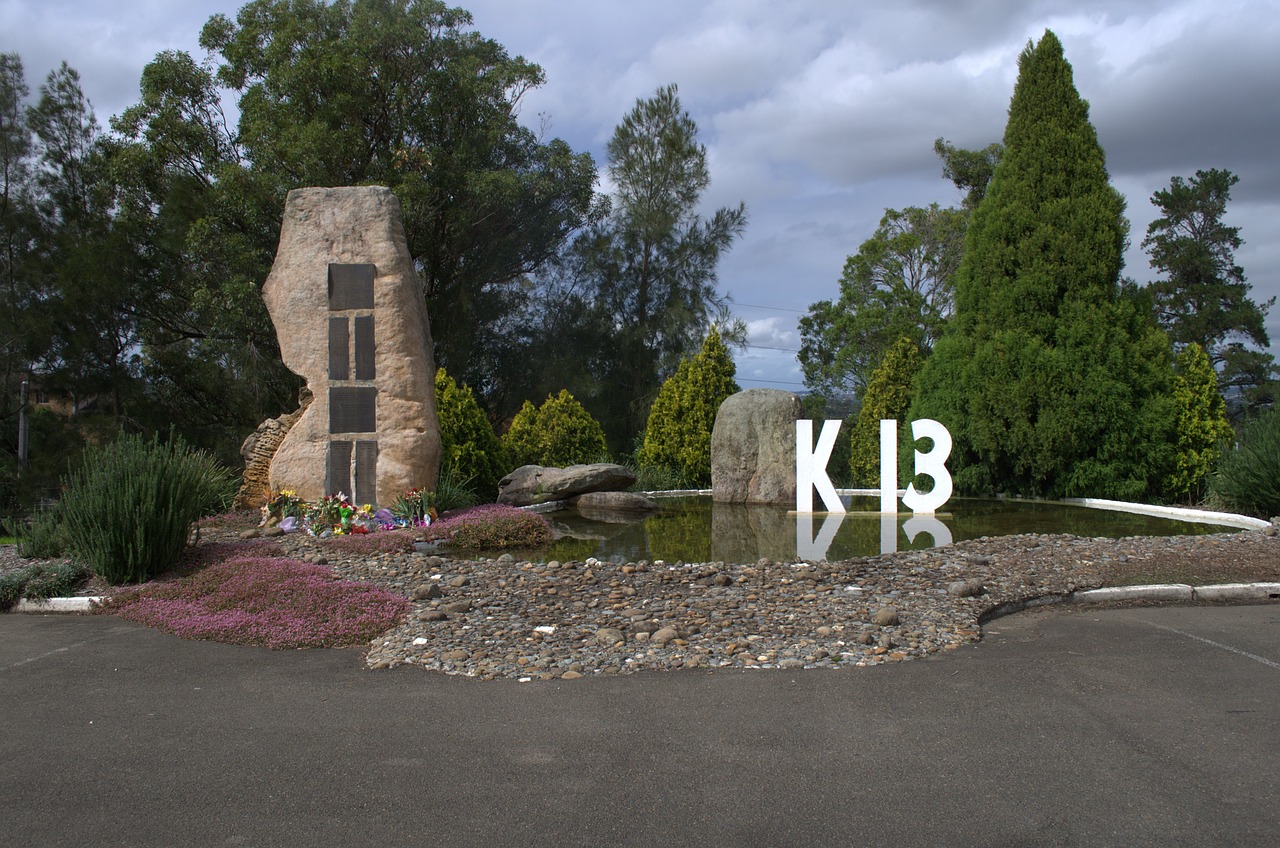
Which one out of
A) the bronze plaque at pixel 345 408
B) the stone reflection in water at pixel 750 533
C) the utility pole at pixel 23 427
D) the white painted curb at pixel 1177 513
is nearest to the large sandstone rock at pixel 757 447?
the stone reflection in water at pixel 750 533

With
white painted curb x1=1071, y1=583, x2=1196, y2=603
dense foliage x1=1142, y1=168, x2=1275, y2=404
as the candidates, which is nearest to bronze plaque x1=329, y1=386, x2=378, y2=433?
white painted curb x1=1071, y1=583, x2=1196, y2=603

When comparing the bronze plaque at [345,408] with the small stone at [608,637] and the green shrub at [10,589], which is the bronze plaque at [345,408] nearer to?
the green shrub at [10,589]

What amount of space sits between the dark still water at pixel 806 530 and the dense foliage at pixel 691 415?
369 cm

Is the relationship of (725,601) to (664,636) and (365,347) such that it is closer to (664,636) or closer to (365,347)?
(664,636)

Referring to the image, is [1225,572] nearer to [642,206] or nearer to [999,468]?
[999,468]

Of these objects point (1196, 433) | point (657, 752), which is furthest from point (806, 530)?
point (657, 752)

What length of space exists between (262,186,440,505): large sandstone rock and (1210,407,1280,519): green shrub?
914 cm

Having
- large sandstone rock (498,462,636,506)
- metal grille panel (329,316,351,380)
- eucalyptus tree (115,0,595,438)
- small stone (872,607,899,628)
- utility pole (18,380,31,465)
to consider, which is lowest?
small stone (872,607,899,628)

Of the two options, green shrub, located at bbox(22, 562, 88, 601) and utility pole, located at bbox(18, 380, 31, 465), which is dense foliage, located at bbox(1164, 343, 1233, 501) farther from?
utility pole, located at bbox(18, 380, 31, 465)

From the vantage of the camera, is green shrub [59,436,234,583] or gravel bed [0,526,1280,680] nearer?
gravel bed [0,526,1280,680]

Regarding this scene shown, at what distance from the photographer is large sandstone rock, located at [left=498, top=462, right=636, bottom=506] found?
40.8 feet

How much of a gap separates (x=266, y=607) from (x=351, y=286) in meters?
4.61

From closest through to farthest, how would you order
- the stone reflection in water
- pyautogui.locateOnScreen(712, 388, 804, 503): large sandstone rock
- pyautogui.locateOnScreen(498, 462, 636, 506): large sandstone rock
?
the stone reflection in water
pyautogui.locateOnScreen(498, 462, 636, 506): large sandstone rock
pyautogui.locateOnScreen(712, 388, 804, 503): large sandstone rock

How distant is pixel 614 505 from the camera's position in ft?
39.7
